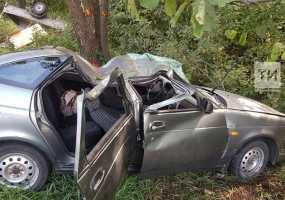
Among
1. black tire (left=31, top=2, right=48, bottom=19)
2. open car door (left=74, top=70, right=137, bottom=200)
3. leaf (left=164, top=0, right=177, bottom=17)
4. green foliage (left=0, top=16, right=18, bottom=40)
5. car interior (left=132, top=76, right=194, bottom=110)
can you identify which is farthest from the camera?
black tire (left=31, top=2, right=48, bottom=19)

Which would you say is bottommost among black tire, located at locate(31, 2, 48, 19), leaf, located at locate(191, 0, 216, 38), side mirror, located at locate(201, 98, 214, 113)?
side mirror, located at locate(201, 98, 214, 113)

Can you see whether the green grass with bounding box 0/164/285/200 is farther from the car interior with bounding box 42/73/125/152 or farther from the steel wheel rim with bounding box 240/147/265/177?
the car interior with bounding box 42/73/125/152

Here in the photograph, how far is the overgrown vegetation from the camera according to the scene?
4406 millimetres

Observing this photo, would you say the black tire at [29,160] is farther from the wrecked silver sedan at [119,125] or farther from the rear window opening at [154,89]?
the rear window opening at [154,89]

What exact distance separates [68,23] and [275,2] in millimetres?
6962

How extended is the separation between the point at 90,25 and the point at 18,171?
3.99 metres

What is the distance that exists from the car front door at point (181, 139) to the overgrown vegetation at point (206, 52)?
1.10 ft

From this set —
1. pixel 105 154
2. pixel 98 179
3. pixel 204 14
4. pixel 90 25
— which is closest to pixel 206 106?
pixel 105 154

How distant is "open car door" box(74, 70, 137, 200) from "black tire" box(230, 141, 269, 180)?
1529 mm

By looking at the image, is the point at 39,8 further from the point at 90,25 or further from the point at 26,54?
the point at 26,54

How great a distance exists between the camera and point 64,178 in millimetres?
4590

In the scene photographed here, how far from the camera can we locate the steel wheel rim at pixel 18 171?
4.28 meters

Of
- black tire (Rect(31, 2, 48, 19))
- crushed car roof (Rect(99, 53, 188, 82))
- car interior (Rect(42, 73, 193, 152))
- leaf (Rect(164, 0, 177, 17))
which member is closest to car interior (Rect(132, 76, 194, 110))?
car interior (Rect(42, 73, 193, 152))

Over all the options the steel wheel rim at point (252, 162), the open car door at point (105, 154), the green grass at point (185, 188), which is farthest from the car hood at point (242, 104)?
the open car door at point (105, 154)
